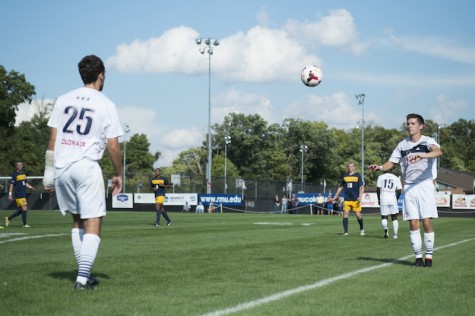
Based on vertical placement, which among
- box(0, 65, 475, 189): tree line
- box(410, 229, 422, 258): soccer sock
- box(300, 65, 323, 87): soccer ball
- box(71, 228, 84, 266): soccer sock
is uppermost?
box(0, 65, 475, 189): tree line

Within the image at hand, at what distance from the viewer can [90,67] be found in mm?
7660

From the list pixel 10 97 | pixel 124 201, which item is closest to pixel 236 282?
pixel 124 201

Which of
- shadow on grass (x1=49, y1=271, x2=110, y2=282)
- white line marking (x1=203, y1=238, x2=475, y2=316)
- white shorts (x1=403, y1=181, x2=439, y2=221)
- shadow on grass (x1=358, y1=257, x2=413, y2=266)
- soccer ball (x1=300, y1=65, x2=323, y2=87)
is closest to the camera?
white line marking (x1=203, y1=238, x2=475, y2=316)

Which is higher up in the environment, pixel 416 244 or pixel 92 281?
pixel 416 244

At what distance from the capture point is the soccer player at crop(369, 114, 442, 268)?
35.9ft

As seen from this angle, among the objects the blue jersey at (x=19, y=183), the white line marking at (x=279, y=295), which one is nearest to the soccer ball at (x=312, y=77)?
the white line marking at (x=279, y=295)

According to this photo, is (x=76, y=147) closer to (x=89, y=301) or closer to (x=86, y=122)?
(x=86, y=122)

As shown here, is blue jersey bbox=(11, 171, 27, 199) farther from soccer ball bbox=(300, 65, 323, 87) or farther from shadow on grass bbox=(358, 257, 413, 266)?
shadow on grass bbox=(358, 257, 413, 266)

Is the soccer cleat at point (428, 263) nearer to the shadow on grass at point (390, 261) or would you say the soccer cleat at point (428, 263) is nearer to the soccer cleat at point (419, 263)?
the soccer cleat at point (419, 263)

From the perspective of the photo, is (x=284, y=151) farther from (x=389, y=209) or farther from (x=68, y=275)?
(x=68, y=275)

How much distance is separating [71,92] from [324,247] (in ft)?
29.3

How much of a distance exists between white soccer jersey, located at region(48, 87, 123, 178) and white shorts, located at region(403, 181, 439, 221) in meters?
5.42

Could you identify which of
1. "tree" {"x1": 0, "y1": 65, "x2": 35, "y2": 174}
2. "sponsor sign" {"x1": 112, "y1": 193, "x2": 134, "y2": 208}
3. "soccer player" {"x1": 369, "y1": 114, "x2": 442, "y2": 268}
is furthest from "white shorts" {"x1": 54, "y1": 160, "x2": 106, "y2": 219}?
"tree" {"x1": 0, "y1": 65, "x2": 35, "y2": 174}

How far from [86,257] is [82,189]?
73 centimetres
